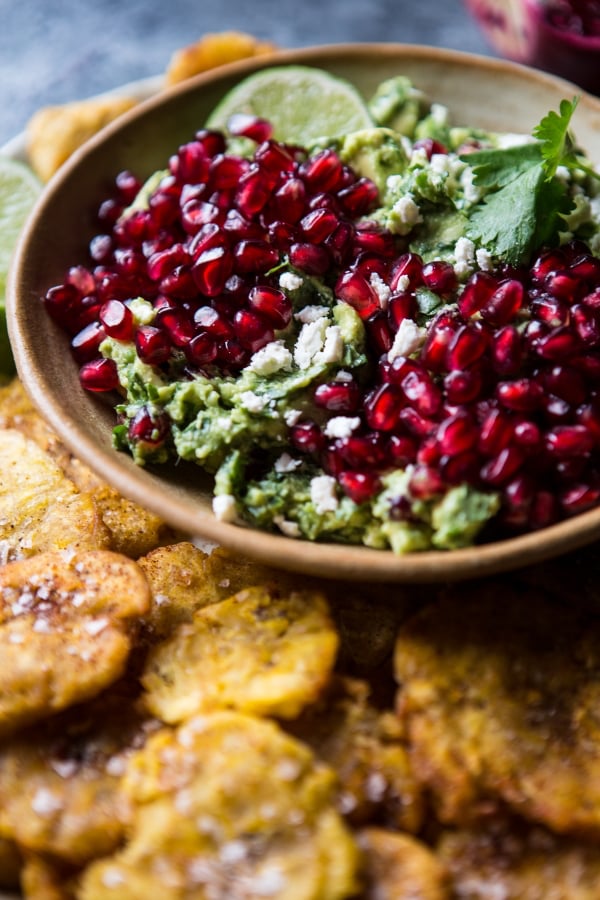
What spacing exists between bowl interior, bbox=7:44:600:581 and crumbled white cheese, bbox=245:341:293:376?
1.10ft

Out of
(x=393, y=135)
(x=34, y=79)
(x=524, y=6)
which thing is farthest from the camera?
(x=34, y=79)

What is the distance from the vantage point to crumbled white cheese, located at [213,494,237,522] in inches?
90.4

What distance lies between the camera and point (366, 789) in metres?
2.15

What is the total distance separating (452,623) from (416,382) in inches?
23.6

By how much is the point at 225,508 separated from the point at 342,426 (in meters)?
0.35

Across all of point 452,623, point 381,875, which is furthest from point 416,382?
point 381,875

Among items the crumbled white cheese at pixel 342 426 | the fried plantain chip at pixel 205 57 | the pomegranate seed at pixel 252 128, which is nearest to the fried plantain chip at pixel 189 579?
the crumbled white cheese at pixel 342 426

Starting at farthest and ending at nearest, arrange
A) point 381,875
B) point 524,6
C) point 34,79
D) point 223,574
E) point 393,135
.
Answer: point 34,79
point 524,6
point 393,135
point 223,574
point 381,875

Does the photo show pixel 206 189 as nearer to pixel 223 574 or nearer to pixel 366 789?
pixel 223 574

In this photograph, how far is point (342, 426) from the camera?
2.34m

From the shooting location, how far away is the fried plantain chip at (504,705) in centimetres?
211

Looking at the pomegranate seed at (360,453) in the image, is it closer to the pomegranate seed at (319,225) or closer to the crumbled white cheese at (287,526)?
the crumbled white cheese at (287,526)

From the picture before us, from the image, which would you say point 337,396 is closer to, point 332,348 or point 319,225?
point 332,348

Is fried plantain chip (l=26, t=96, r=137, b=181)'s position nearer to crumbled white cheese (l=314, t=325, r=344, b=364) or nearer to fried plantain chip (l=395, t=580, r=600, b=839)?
crumbled white cheese (l=314, t=325, r=344, b=364)
